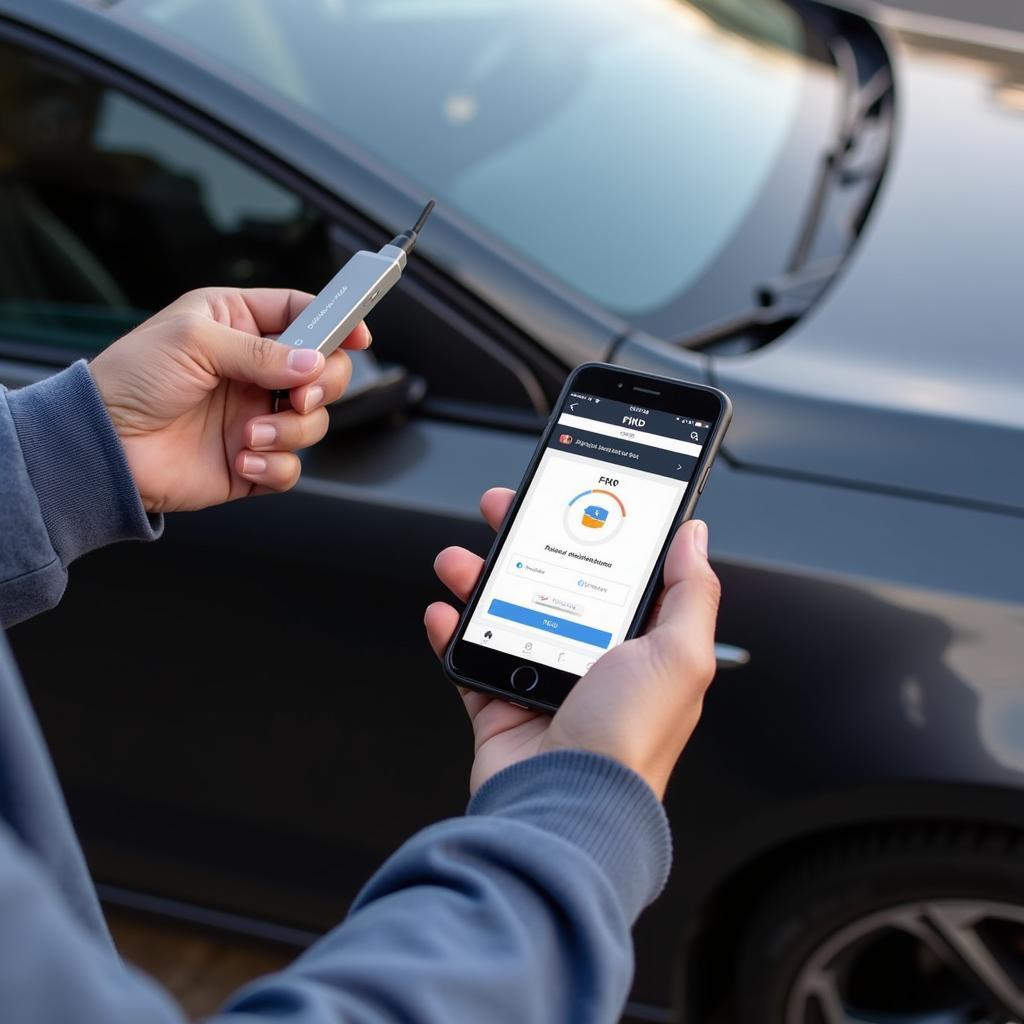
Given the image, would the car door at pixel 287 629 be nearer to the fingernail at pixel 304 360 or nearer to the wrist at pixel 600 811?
the fingernail at pixel 304 360

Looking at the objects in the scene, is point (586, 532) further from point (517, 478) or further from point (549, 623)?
point (517, 478)

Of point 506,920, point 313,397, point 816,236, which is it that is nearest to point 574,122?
point 816,236

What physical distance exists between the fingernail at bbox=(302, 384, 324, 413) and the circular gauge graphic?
30cm

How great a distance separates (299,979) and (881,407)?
1163 millimetres

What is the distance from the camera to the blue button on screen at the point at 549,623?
1.22 m

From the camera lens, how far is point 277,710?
5.57 ft

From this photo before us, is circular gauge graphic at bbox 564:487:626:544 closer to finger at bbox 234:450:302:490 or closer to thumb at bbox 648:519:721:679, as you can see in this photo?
thumb at bbox 648:519:721:679

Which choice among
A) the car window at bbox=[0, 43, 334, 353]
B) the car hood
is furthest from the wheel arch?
the car window at bbox=[0, 43, 334, 353]

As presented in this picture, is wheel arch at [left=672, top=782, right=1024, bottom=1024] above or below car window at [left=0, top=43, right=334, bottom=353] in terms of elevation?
below

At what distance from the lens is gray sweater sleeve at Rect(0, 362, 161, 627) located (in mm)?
1102

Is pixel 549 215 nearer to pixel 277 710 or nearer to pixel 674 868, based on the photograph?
pixel 277 710

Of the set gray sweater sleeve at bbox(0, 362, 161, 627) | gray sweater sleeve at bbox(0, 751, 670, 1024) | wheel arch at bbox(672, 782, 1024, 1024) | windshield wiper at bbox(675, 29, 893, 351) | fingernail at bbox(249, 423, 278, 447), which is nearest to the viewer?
gray sweater sleeve at bbox(0, 751, 670, 1024)

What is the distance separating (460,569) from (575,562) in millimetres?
123

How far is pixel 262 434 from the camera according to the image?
4.36 ft
